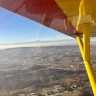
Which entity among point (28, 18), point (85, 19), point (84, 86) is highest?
point (28, 18)

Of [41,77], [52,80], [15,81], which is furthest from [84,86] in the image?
[15,81]

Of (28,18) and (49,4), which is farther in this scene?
(28,18)

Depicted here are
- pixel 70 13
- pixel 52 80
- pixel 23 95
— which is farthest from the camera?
pixel 52 80

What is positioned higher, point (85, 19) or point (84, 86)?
point (85, 19)

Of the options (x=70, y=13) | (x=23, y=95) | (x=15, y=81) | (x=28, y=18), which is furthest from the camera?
(x=15, y=81)

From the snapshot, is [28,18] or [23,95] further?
[23,95]

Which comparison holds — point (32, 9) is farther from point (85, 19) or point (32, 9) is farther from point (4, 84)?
point (4, 84)

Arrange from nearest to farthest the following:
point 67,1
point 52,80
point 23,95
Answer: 1. point 67,1
2. point 23,95
3. point 52,80

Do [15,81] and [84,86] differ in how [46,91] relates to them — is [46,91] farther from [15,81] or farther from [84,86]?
[15,81]

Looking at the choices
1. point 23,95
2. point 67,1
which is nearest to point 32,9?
point 67,1
